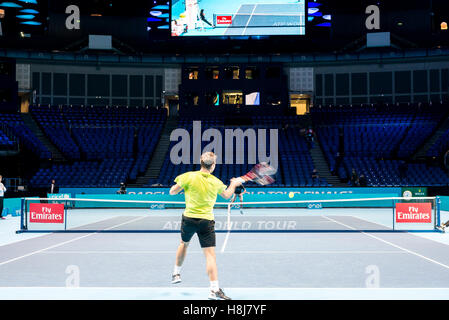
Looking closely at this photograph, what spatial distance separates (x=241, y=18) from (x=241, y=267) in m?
35.2

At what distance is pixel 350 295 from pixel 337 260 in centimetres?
352

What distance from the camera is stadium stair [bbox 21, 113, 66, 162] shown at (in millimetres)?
39050

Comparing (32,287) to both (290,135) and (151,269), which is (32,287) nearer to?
(151,269)

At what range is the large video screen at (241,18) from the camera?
41.0 metres

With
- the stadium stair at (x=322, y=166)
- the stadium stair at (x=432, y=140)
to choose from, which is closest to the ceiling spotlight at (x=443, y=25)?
the stadium stair at (x=432, y=140)

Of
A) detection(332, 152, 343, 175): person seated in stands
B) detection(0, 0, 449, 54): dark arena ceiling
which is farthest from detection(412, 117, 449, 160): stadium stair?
detection(0, 0, 449, 54): dark arena ceiling

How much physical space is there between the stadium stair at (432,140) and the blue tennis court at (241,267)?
24264mm

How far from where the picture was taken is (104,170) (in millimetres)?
Answer: 36594

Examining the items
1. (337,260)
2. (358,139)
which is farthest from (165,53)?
(337,260)

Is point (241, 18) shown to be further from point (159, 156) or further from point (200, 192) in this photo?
point (200, 192)

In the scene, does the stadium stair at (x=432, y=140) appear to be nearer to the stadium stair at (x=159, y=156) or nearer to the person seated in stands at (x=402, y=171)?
the person seated in stands at (x=402, y=171)

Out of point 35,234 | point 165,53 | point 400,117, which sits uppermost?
point 165,53

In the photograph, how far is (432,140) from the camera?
39000 mm
